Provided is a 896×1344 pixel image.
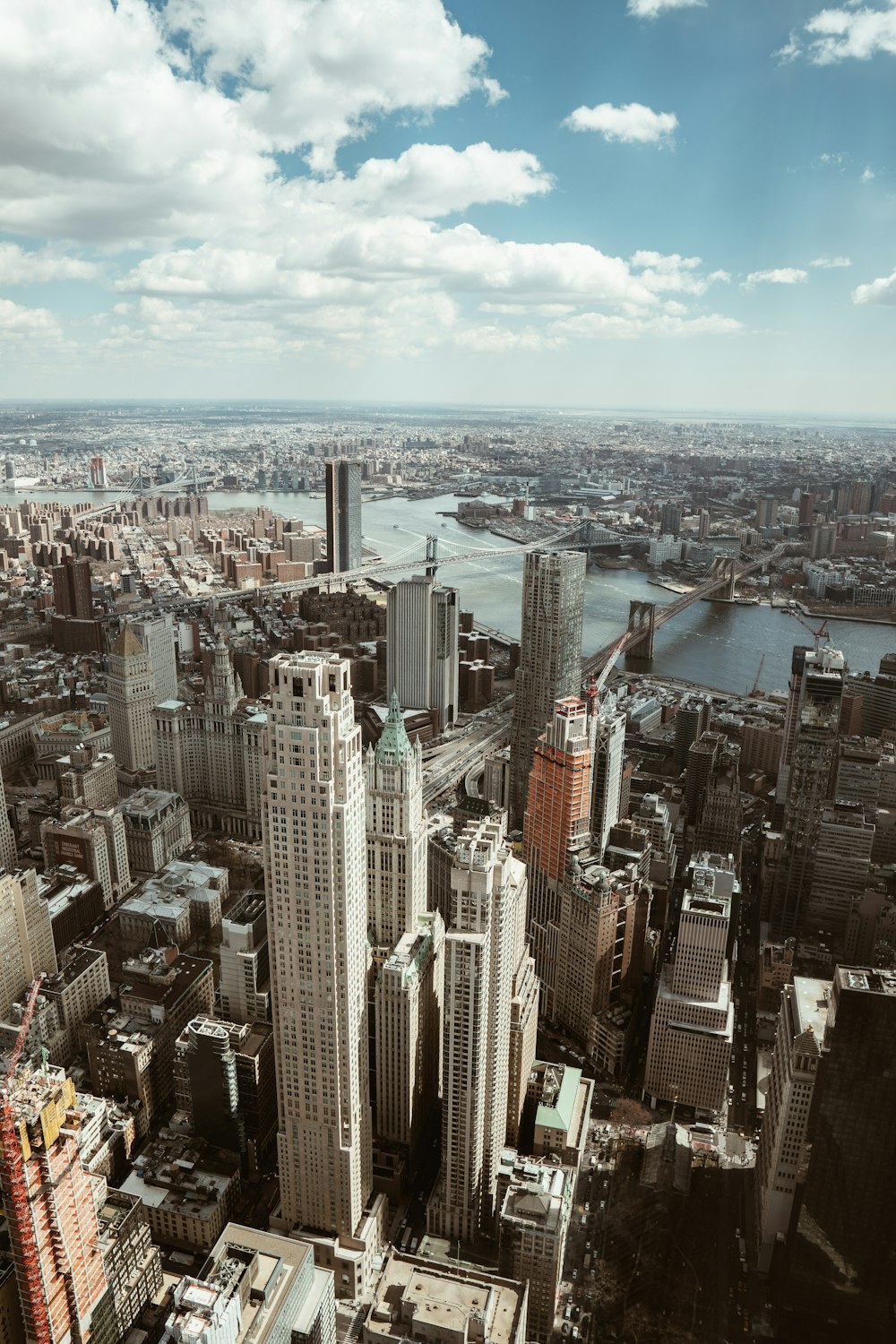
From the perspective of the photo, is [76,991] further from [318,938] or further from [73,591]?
[73,591]

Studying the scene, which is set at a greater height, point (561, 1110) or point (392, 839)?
point (392, 839)

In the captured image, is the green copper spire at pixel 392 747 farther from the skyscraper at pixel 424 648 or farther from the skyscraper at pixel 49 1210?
the skyscraper at pixel 424 648

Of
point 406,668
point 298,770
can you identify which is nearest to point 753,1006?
point 298,770

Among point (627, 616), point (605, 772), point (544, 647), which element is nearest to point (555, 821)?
point (605, 772)

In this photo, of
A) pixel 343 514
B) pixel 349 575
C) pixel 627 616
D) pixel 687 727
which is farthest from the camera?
pixel 343 514

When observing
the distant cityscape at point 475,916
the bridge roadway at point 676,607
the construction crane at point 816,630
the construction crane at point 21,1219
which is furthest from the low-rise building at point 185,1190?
the construction crane at point 816,630

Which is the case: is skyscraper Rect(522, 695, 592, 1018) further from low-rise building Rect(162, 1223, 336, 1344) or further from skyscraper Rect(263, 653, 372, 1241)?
low-rise building Rect(162, 1223, 336, 1344)

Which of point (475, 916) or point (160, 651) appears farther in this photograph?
point (160, 651)
